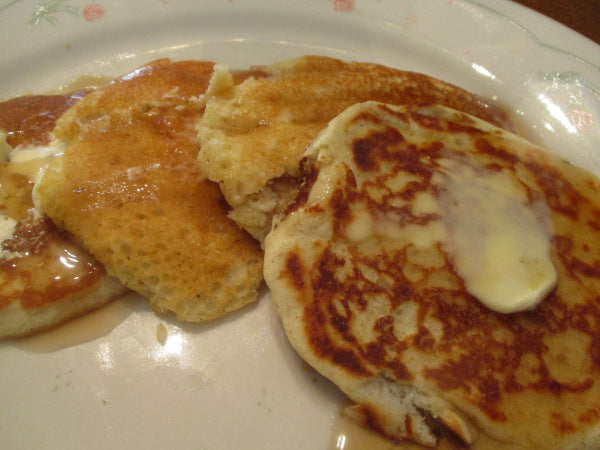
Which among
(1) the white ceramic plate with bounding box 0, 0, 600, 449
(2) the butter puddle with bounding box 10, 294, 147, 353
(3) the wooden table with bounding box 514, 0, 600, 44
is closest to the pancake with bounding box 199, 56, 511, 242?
(1) the white ceramic plate with bounding box 0, 0, 600, 449

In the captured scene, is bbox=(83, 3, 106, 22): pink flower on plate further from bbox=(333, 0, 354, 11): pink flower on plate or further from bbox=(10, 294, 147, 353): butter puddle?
bbox=(10, 294, 147, 353): butter puddle

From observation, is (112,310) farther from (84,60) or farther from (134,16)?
(134,16)

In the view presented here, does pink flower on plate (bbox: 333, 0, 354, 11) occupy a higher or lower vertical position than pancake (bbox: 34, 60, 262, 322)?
higher

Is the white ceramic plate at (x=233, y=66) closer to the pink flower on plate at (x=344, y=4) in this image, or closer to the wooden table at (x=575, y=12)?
the pink flower on plate at (x=344, y=4)

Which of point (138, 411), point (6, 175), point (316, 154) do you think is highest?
point (316, 154)

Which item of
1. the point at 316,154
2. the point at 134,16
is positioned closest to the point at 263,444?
the point at 316,154

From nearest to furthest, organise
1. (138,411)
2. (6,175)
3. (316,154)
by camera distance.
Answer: (138,411), (316,154), (6,175)

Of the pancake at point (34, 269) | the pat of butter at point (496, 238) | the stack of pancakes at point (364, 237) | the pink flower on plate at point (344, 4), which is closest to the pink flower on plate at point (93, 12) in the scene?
the stack of pancakes at point (364, 237)
